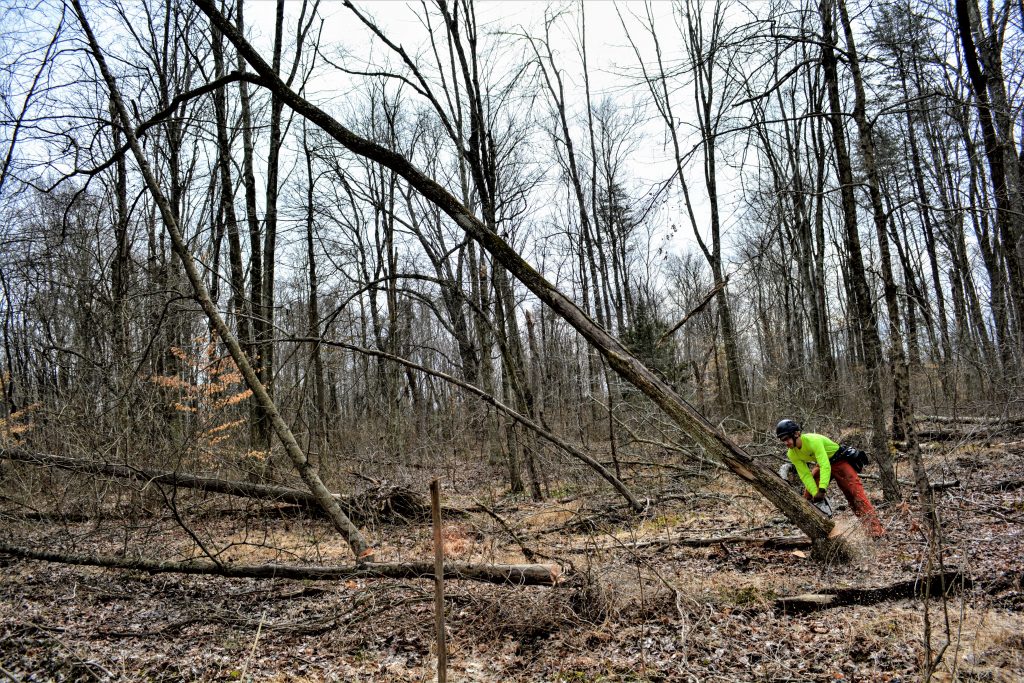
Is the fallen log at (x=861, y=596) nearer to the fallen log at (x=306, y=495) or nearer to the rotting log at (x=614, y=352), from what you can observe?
the rotting log at (x=614, y=352)

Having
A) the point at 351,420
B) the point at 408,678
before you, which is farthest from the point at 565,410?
the point at 408,678

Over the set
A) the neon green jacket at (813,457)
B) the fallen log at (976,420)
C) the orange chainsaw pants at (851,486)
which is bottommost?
the orange chainsaw pants at (851,486)

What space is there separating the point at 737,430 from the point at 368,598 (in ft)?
36.3

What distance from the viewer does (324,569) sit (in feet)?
18.6

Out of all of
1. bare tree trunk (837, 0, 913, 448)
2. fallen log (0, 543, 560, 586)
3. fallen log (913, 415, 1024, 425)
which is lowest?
fallen log (0, 543, 560, 586)

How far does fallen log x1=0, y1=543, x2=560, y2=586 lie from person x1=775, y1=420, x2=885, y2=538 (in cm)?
290

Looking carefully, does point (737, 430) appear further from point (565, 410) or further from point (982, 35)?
point (982, 35)

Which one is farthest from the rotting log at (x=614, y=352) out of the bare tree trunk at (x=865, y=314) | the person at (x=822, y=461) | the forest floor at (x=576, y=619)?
the bare tree trunk at (x=865, y=314)

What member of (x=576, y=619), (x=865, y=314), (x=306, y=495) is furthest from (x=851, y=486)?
(x=306, y=495)

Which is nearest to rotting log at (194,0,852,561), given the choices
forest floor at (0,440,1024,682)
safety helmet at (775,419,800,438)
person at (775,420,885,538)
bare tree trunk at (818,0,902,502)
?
forest floor at (0,440,1024,682)

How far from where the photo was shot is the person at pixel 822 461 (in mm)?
6011

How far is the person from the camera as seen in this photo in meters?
6.01

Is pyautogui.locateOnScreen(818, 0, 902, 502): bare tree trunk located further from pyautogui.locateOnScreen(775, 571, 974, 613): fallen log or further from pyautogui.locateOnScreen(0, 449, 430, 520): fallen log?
pyautogui.locateOnScreen(0, 449, 430, 520): fallen log

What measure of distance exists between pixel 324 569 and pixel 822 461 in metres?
5.05
